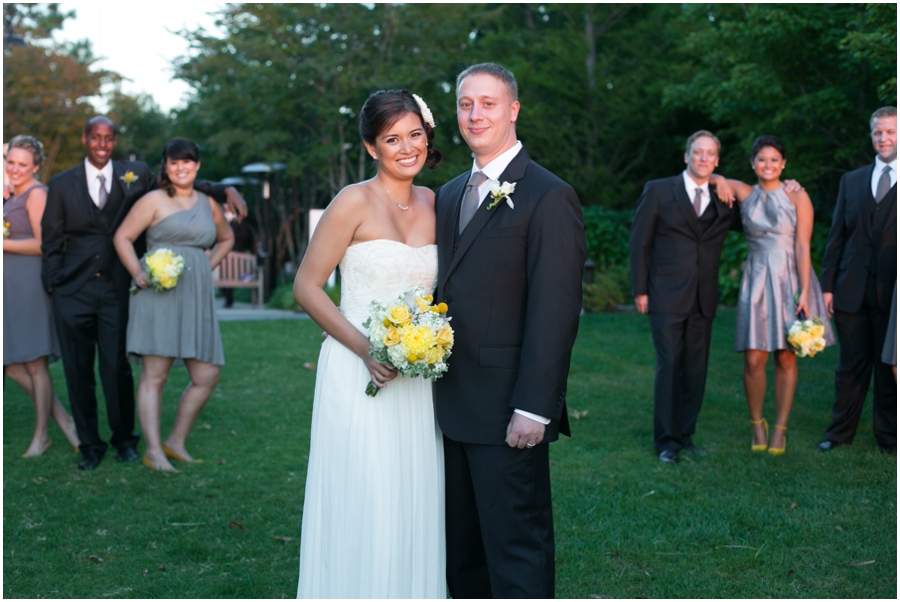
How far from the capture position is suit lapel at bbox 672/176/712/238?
7.00 meters

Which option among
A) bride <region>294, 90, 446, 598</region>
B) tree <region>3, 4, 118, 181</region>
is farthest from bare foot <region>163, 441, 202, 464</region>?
tree <region>3, 4, 118, 181</region>

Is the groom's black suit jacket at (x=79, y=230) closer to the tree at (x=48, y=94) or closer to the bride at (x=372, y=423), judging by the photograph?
the bride at (x=372, y=423)

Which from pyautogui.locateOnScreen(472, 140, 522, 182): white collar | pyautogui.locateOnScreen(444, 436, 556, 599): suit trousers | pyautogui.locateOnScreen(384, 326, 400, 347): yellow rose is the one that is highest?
pyautogui.locateOnScreen(472, 140, 522, 182): white collar

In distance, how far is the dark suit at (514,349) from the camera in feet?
11.3

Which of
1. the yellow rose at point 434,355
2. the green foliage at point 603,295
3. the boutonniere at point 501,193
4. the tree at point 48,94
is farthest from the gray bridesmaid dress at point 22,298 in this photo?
the tree at point 48,94

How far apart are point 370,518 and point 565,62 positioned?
20081 millimetres

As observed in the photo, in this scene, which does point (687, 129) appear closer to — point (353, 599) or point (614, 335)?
point (614, 335)

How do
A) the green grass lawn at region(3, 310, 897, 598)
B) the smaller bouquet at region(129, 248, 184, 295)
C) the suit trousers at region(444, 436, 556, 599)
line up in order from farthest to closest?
1. the smaller bouquet at region(129, 248, 184, 295)
2. the green grass lawn at region(3, 310, 897, 598)
3. the suit trousers at region(444, 436, 556, 599)

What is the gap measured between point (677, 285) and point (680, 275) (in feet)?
0.27

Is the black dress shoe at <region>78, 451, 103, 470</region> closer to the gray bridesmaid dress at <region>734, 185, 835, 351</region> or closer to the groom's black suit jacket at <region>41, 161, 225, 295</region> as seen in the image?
the groom's black suit jacket at <region>41, 161, 225, 295</region>

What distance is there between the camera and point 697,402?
7172 millimetres

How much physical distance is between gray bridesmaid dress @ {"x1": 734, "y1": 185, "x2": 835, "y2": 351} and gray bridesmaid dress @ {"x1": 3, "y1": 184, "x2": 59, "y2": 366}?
5577 mm

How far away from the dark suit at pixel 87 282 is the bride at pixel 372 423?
3635 mm

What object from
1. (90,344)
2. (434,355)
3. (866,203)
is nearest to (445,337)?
(434,355)
